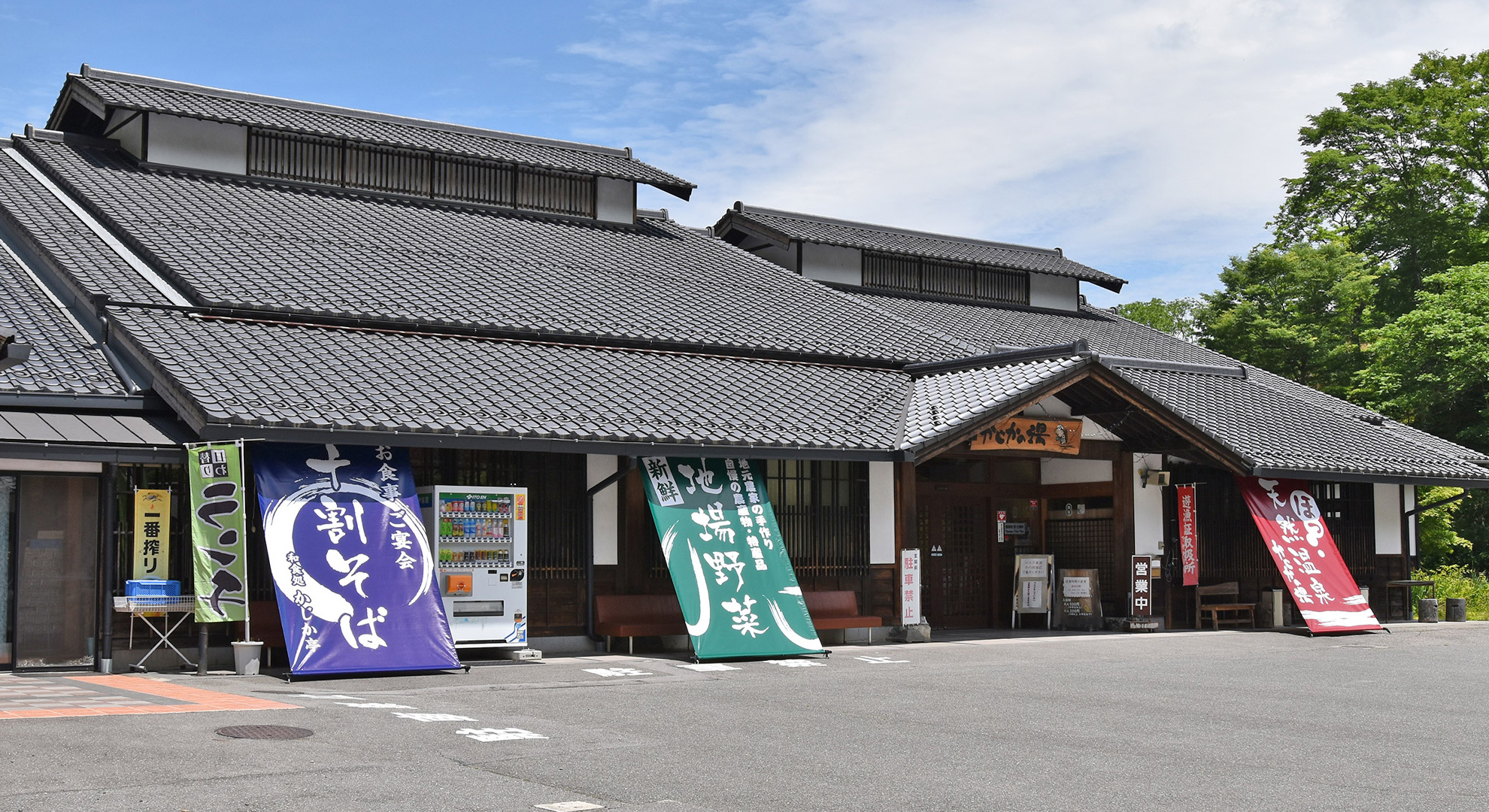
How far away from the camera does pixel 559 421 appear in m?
13.8

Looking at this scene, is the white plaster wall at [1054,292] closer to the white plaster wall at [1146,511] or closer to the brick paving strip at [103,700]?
the white plaster wall at [1146,511]

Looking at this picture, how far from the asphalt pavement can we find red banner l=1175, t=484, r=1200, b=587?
5.42 m

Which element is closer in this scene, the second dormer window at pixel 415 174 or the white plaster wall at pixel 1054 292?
the second dormer window at pixel 415 174

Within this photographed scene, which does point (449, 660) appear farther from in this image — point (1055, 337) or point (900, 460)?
point (1055, 337)

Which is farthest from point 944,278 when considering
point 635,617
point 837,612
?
point 635,617

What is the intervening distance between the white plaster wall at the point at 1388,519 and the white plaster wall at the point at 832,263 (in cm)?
986

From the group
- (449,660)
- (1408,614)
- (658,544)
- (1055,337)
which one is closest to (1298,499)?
(1408,614)

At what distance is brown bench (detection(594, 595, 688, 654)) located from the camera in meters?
14.7

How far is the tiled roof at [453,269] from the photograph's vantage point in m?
15.7

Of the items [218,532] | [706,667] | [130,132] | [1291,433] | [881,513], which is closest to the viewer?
[218,532]

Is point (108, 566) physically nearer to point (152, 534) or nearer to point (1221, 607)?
point (152, 534)

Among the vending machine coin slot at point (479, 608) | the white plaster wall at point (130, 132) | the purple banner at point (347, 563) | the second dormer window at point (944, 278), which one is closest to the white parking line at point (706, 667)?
the vending machine coin slot at point (479, 608)

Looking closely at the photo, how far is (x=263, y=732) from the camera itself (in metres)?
7.98

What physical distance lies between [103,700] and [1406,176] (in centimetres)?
3535
